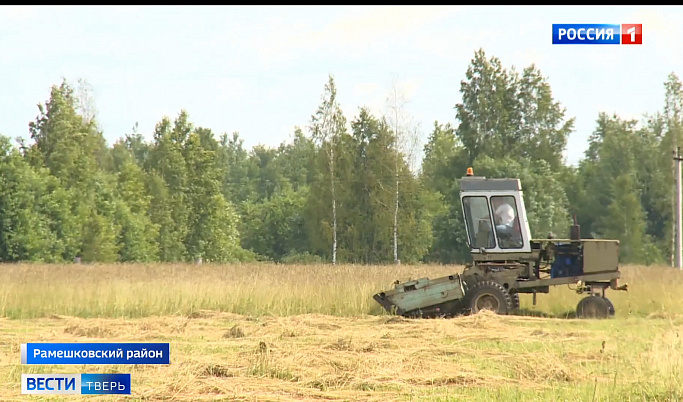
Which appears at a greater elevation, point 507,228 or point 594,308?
point 507,228

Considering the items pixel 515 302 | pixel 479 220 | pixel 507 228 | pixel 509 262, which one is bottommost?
pixel 515 302

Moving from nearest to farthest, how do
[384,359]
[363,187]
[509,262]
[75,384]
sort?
1. [75,384]
2. [384,359]
3. [509,262]
4. [363,187]

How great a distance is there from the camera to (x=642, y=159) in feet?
172

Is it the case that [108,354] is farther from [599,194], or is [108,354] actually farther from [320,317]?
[599,194]

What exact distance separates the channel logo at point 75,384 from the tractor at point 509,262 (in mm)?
7698

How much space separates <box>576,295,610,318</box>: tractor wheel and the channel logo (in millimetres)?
10090

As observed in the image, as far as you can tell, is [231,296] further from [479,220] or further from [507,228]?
[507,228]

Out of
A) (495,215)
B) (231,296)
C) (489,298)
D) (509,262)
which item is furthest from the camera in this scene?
(231,296)

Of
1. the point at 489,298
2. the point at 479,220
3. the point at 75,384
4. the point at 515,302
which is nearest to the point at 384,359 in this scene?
the point at 75,384

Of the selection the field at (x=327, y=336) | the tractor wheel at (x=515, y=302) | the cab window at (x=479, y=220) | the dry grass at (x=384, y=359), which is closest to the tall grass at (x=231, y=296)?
the field at (x=327, y=336)

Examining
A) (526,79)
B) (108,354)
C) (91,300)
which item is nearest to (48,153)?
(526,79)

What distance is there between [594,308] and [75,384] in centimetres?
1068

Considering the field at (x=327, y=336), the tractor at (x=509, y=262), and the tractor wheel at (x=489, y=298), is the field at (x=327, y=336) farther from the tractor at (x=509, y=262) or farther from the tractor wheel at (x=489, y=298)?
the tractor at (x=509, y=262)

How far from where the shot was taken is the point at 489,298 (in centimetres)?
1662
